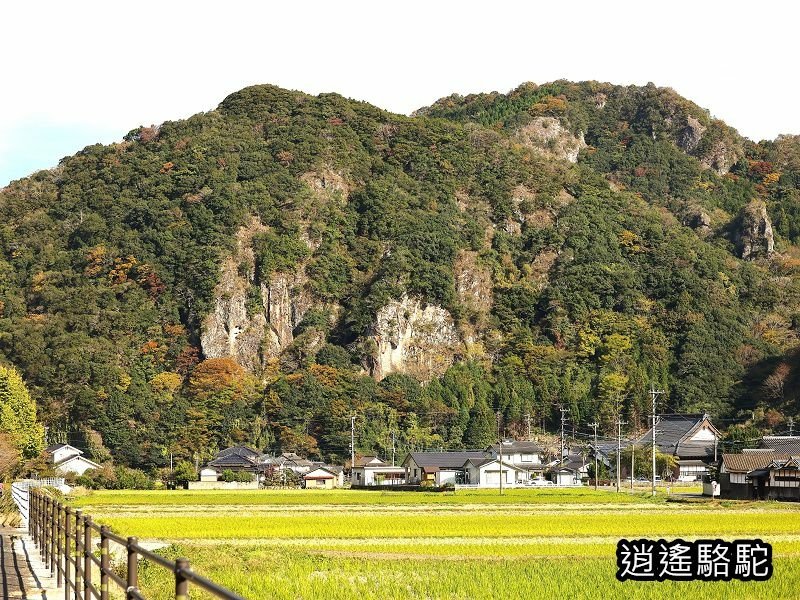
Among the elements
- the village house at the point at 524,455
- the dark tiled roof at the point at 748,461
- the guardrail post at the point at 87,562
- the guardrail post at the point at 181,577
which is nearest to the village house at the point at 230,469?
the village house at the point at 524,455

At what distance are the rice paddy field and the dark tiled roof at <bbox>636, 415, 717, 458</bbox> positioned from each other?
36125 mm

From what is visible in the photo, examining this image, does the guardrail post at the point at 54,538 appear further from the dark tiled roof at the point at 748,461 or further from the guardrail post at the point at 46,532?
the dark tiled roof at the point at 748,461

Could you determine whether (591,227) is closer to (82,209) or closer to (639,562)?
(82,209)

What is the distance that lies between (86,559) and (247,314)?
108 m

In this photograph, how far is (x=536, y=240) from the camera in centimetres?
13212

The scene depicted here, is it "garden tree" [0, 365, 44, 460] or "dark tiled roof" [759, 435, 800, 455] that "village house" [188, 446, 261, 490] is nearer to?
"garden tree" [0, 365, 44, 460]

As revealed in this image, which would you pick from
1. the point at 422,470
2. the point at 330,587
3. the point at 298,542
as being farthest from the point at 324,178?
the point at 330,587

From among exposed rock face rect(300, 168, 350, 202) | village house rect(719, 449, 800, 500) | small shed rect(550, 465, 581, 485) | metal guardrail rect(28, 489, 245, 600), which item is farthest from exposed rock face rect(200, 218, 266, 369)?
metal guardrail rect(28, 489, 245, 600)

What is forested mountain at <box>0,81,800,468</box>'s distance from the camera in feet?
324

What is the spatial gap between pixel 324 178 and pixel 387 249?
15.6 meters

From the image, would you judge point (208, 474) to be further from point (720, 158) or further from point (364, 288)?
point (720, 158)

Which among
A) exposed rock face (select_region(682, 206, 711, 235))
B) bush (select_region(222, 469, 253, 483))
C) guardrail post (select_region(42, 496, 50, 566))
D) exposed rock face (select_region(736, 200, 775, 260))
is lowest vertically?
bush (select_region(222, 469, 253, 483))

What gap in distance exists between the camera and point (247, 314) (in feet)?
390

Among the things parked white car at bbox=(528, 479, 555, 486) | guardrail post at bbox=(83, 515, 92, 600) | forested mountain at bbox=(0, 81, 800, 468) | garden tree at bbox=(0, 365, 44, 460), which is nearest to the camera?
guardrail post at bbox=(83, 515, 92, 600)
